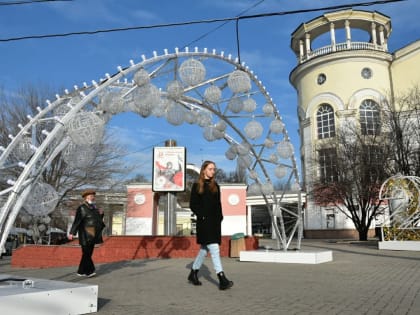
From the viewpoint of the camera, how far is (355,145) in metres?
29.1

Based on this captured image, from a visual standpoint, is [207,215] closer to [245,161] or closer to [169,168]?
[245,161]

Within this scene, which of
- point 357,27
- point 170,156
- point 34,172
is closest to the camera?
point 34,172

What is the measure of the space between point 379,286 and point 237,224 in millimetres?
28068

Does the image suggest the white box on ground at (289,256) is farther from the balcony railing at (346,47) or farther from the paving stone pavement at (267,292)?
the balcony railing at (346,47)

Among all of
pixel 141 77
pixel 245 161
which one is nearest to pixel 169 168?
pixel 245 161

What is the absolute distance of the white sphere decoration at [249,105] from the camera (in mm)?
10609

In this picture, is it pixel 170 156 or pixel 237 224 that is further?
pixel 237 224

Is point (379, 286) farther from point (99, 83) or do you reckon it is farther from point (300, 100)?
point (300, 100)

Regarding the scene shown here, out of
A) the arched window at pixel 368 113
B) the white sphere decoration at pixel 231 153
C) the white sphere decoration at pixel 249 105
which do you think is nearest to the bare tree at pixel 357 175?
the arched window at pixel 368 113

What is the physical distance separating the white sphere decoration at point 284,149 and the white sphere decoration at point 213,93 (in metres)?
2.80

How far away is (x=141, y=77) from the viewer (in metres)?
7.56

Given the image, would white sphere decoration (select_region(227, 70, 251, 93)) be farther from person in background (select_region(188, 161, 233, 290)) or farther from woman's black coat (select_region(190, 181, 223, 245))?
woman's black coat (select_region(190, 181, 223, 245))

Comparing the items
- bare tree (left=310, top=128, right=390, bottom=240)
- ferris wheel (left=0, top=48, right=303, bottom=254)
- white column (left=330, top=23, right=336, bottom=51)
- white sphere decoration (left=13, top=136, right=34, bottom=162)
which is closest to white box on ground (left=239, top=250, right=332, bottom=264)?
ferris wheel (left=0, top=48, right=303, bottom=254)

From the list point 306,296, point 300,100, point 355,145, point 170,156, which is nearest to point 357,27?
point 300,100
